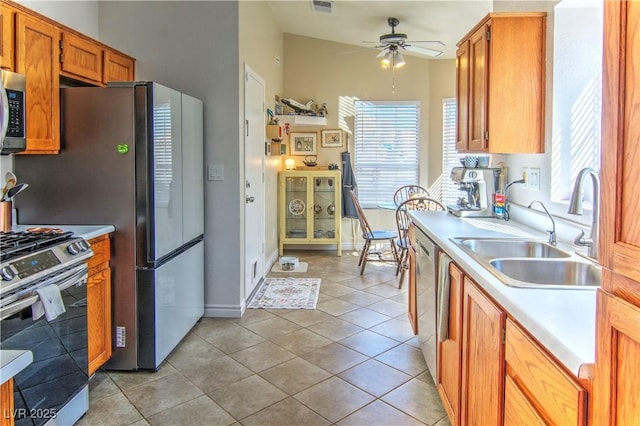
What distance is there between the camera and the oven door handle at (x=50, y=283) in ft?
5.80

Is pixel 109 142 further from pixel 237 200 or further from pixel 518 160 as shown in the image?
pixel 518 160

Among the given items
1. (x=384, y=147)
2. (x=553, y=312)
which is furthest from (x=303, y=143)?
(x=553, y=312)

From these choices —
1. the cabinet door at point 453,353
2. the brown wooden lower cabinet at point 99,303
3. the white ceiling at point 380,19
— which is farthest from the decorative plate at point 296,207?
Result: the cabinet door at point 453,353

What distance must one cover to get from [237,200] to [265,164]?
1534 mm

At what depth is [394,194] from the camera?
6.43m

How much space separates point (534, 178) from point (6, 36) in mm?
2895

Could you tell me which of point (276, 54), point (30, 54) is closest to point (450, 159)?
point (276, 54)

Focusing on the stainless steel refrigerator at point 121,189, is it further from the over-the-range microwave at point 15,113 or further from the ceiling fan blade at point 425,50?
the ceiling fan blade at point 425,50

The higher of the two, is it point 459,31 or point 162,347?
point 459,31

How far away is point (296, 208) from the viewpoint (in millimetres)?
6402

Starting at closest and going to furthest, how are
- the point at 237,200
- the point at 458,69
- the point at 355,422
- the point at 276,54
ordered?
the point at 355,422
the point at 458,69
the point at 237,200
the point at 276,54

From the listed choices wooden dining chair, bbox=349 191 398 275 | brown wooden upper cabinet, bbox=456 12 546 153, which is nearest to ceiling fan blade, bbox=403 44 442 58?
wooden dining chair, bbox=349 191 398 275

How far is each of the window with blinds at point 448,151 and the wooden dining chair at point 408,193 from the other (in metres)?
0.34

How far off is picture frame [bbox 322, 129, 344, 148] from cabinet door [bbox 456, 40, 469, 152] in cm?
326
